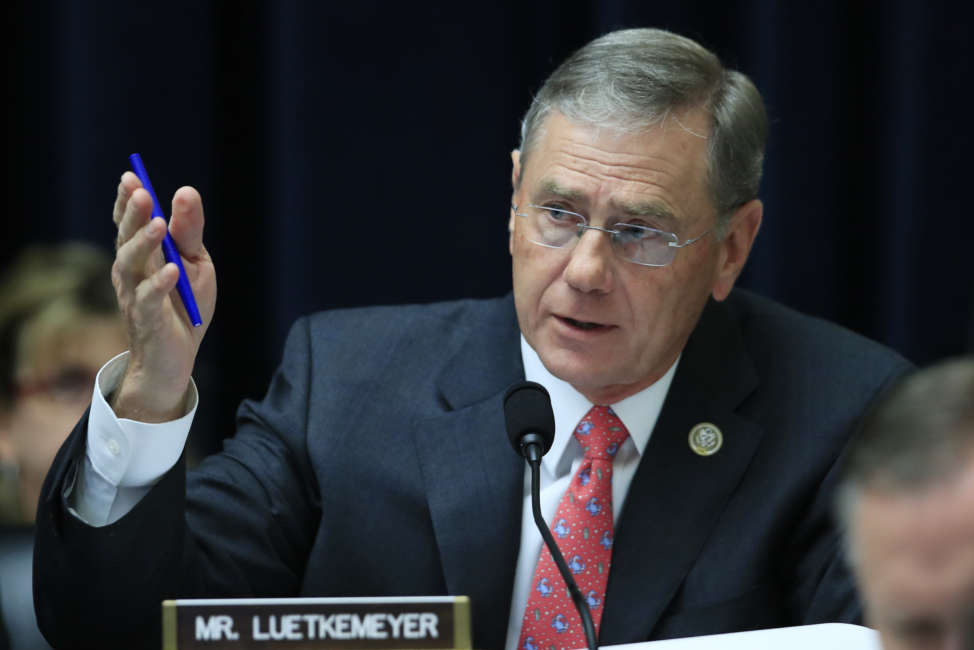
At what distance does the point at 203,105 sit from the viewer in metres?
3.14

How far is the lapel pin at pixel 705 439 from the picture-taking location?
2.10m

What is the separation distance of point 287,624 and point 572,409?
82cm

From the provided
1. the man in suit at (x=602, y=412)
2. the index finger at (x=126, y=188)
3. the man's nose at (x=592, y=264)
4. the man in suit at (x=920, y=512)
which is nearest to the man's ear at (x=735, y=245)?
the man in suit at (x=602, y=412)

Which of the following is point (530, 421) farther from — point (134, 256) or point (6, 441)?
point (6, 441)

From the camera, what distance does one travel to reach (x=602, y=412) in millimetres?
2092

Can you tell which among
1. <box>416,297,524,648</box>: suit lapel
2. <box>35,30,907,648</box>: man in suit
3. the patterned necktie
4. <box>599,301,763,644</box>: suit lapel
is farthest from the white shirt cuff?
<box>599,301,763,644</box>: suit lapel

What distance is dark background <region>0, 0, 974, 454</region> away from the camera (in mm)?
3111

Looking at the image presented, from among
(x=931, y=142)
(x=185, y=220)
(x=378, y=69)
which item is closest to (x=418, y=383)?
(x=185, y=220)

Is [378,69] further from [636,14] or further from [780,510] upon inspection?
[780,510]

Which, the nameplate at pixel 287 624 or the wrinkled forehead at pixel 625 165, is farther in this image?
the wrinkled forehead at pixel 625 165

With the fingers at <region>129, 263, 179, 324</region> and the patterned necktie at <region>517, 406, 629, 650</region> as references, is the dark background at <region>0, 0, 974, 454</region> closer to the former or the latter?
the patterned necktie at <region>517, 406, 629, 650</region>

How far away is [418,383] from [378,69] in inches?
48.5

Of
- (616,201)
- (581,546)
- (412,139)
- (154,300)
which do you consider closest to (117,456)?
(154,300)

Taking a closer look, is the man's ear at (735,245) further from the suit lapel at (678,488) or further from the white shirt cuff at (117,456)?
the white shirt cuff at (117,456)
